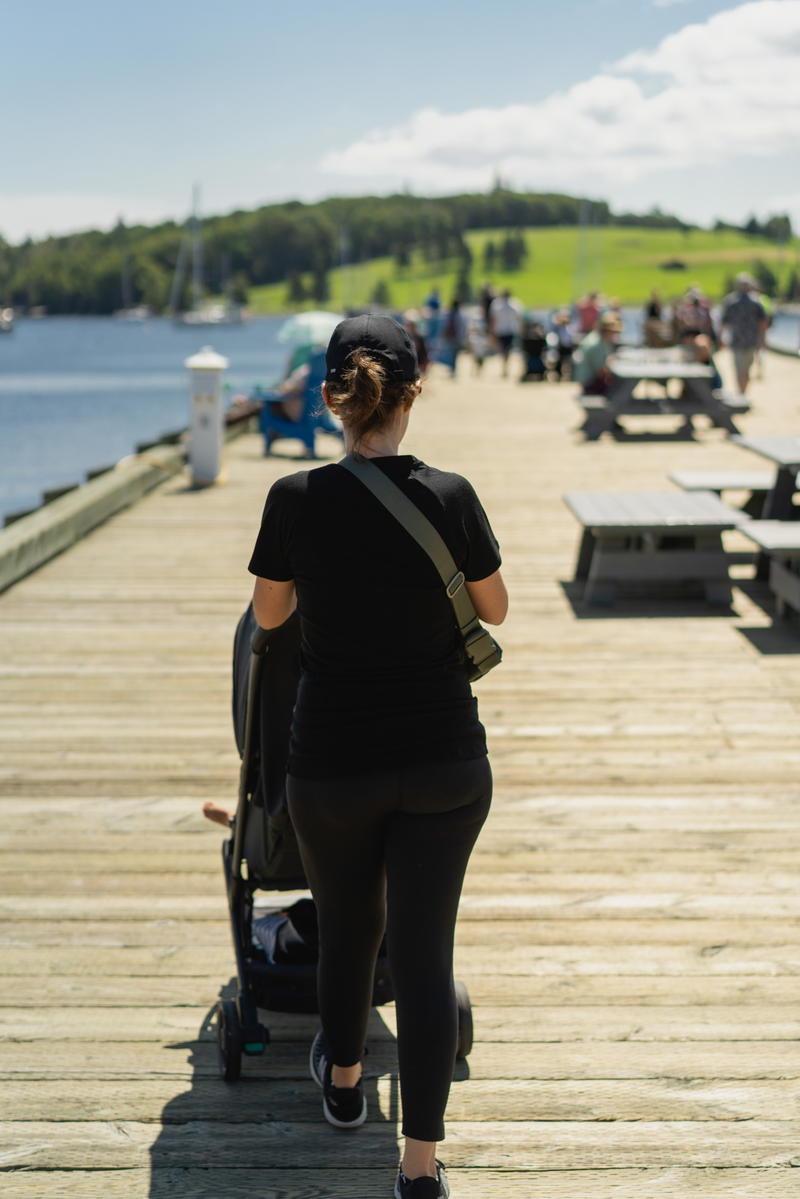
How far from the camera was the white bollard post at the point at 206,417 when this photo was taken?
13.3 meters

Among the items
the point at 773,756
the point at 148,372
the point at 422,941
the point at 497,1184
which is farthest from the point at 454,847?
the point at 148,372

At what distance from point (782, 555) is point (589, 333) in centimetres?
2320

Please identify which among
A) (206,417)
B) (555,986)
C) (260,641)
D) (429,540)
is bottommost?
(206,417)

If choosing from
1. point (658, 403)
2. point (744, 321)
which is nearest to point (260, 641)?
point (658, 403)

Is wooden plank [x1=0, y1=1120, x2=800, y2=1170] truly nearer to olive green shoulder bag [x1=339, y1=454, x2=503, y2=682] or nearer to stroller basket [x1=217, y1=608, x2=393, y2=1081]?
stroller basket [x1=217, y1=608, x2=393, y2=1081]

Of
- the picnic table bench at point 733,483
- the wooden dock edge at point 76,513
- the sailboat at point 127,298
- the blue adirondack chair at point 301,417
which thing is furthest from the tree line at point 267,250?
the picnic table bench at point 733,483

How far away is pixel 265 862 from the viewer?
3260 mm

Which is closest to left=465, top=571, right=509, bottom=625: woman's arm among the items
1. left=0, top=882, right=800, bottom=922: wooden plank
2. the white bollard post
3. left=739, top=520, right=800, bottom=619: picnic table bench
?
left=0, top=882, right=800, bottom=922: wooden plank

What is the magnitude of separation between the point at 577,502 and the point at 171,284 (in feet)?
610

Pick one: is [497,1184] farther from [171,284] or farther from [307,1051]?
[171,284]

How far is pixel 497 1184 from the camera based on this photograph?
2.97m

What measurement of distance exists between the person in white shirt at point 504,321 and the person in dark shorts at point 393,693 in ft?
87.0

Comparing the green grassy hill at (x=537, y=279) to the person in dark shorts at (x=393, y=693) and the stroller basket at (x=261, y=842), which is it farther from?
the person in dark shorts at (x=393, y=693)

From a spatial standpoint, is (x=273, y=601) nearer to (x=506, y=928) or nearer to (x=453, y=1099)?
(x=453, y=1099)
